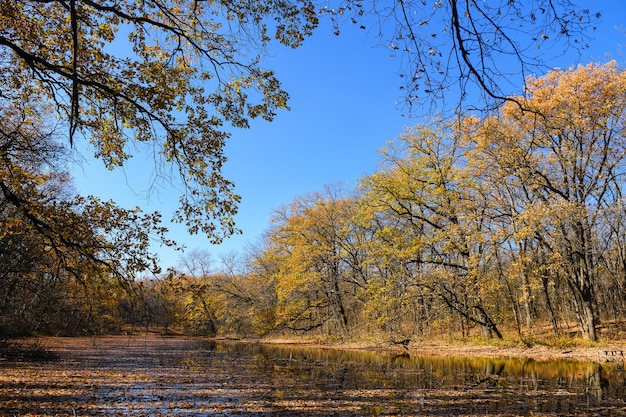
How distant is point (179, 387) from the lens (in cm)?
1180

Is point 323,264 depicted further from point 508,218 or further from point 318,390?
point 318,390

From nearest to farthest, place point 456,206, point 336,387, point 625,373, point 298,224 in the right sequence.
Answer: point 336,387, point 625,373, point 456,206, point 298,224

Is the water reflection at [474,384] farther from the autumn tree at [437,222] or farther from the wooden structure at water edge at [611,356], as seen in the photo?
the autumn tree at [437,222]

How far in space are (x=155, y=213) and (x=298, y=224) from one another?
30195mm

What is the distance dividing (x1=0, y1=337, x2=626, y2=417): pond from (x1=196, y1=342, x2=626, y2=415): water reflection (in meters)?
0.03

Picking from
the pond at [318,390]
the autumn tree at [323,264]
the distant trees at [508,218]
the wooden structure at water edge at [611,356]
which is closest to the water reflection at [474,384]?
the pond at [318,390]

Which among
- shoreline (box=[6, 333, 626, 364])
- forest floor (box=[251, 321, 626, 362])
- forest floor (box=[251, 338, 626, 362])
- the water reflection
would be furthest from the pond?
forest floor (box=[251, 321, 626, 362])

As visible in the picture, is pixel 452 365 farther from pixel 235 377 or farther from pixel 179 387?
pixel 179 387

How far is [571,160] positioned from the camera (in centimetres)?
2019

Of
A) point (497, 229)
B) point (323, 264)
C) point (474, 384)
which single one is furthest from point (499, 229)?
point (323, 264)

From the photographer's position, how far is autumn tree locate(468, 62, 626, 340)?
19.3 m

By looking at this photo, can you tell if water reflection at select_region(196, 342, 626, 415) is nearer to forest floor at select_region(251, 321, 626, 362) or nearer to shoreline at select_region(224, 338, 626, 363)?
shoreline at select_region(224, 338, 626, 363)

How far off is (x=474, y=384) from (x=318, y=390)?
4.66 meters

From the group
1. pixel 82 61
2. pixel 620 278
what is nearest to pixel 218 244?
pixel 82 61
